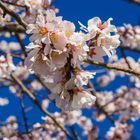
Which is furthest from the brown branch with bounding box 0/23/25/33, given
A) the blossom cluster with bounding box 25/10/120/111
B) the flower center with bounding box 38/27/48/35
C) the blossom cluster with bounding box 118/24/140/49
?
the blossom cluster with bounding box 118/24/140/49

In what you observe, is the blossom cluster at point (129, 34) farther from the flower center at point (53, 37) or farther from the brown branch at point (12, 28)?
the flower center at point (53, 37)

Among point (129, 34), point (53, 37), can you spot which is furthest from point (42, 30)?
point (129, 34)

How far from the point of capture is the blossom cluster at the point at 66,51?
5.33ft

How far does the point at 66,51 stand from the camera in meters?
1.63

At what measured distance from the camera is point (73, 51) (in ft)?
5.37

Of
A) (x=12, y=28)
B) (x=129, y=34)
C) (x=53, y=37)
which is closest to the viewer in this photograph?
(x=53, y=37)

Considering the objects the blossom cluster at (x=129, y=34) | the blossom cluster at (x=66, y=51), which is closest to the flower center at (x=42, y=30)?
the blossom cluster at (x=66, y=51)

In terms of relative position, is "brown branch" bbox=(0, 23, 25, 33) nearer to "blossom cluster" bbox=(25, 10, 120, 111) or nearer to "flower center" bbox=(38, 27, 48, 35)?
"blossom cluster" bbox=(25, 10, 120, 111)

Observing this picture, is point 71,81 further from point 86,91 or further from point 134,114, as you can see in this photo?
point 134,114

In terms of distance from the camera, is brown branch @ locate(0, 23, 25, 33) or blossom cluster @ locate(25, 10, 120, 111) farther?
brown branch @ locate(0, 23, 25, 33)

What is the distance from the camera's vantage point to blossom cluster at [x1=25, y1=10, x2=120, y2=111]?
5.33ft

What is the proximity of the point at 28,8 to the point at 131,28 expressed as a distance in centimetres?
210

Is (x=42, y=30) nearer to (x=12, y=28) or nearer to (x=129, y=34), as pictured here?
(x=12, y=28)

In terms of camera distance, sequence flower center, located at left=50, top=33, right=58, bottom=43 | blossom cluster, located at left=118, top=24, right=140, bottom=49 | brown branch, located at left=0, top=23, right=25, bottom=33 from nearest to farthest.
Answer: flower center, located at left=50, top=33, right=58, bottom=43
brown branch, located at left=0, top=23, right=25, bottom=33
blossom cluster, located at left=118, top=24, right=140, bottom=49
